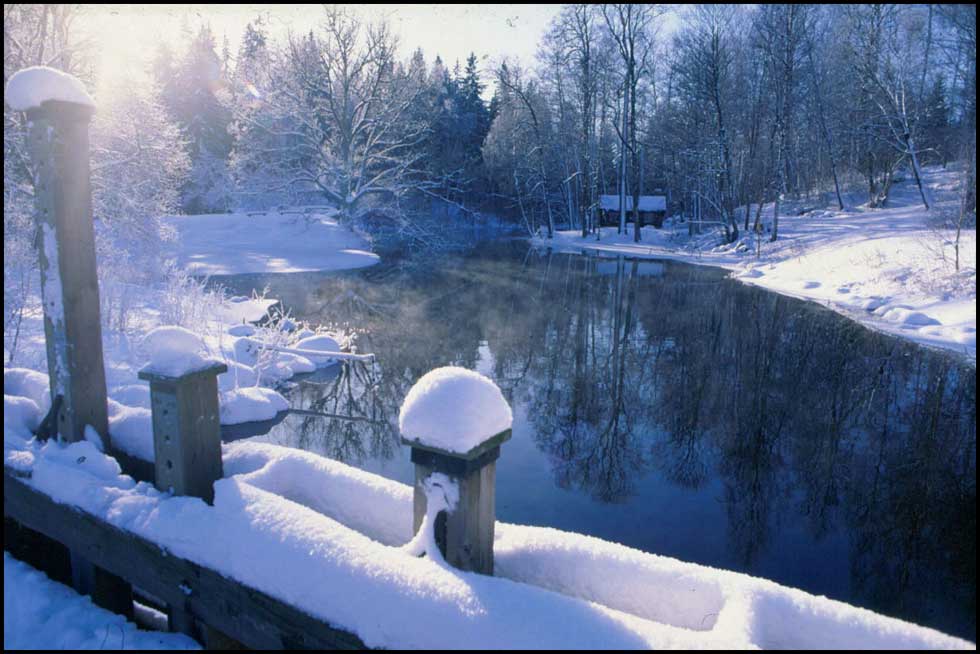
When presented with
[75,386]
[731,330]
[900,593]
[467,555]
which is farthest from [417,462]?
[731,330]

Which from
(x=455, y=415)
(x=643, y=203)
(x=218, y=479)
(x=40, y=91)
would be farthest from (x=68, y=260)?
(x=643, y=203)

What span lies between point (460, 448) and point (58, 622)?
2.28m

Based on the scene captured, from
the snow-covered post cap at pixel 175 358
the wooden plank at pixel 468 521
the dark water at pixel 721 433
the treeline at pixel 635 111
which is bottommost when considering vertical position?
the dark water at pixel 721 433

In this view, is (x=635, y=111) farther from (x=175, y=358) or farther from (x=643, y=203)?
(x=175, y=358)

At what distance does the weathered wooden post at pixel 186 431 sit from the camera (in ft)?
9.48

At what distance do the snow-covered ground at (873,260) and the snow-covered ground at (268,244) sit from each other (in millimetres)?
11130

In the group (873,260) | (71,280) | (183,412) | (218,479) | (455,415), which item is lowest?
(218,479)

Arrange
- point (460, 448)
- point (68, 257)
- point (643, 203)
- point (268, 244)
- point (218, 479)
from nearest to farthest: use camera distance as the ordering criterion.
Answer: point (460, 448) → point (218, 479) → point (68, 257) → point (268, 244) → point (643, 203)

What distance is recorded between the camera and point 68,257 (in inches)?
129

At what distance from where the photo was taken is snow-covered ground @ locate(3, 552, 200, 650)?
2.82 m

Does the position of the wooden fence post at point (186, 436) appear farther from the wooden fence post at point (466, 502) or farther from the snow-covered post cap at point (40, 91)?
the snow-covered post cap at point (40, 91)

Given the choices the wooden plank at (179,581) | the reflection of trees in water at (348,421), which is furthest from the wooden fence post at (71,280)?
the reflection of trees in water at (348,421)

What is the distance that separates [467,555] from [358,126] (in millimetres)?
27804

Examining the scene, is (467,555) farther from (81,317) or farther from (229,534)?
(81,317)
